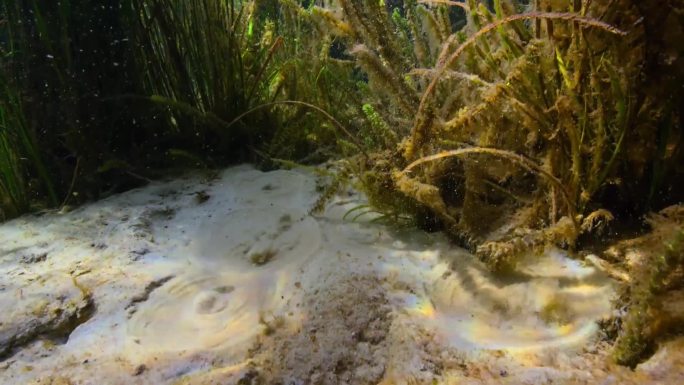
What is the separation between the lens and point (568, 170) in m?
1.78

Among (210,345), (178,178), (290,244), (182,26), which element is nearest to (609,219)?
(290,244)

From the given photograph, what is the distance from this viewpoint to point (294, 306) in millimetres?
1638

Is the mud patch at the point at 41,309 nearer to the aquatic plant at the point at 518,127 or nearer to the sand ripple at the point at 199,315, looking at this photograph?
the sand ripple at the point at 199,315

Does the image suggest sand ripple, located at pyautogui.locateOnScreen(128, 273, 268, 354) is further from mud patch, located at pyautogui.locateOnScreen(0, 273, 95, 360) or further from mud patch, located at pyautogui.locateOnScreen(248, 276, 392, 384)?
mud patch, located at pyautogui.locateOnScreen(0, 273, 95, 360)

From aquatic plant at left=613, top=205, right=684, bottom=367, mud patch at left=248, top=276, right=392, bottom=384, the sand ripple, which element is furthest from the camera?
the sand ripple

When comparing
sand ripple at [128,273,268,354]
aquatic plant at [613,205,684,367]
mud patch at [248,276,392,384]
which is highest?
aquatic plant at [613,205,684,367]

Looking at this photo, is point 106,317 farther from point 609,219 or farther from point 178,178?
point 609,219

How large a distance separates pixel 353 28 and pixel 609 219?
1617 millimetres

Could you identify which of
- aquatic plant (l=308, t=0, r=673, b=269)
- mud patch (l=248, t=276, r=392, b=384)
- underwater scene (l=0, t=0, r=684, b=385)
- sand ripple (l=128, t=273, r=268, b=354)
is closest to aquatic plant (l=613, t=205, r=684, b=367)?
underwater scene (l=0, t=0, r=684, b=385)

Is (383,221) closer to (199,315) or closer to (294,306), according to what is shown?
(294,306)

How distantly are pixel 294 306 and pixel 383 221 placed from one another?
0.78 meters

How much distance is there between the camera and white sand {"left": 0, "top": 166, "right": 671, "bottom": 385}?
1.36 meters

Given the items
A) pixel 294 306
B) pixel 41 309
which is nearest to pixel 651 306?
pixel 294 306

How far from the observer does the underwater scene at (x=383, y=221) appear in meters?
1.39
